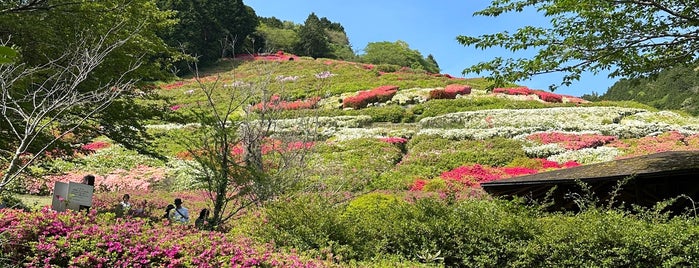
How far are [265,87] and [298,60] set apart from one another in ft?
153

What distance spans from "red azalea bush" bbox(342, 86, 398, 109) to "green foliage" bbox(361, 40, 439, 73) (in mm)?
30603

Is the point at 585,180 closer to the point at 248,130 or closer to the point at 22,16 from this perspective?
the point at 248,130

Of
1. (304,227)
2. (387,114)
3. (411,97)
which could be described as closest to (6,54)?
(304,227)

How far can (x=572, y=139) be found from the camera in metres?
21.8

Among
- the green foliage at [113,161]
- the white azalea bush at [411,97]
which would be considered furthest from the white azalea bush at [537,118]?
the green foliage at [113,161]

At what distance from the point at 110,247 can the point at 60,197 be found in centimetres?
276

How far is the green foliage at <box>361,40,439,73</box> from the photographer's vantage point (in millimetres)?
66688

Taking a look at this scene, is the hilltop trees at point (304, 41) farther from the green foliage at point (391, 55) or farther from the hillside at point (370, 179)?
the hillside at point (370, 179)

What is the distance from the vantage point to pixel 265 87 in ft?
37.8

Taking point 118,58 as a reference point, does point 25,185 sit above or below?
below

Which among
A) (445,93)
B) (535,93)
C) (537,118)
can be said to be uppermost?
(535,93)

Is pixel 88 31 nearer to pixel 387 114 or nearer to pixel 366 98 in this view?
pixel 387 114

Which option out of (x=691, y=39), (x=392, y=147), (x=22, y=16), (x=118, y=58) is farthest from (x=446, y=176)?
(x=22, y=16)

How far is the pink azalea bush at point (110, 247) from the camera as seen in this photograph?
17.9 feet
